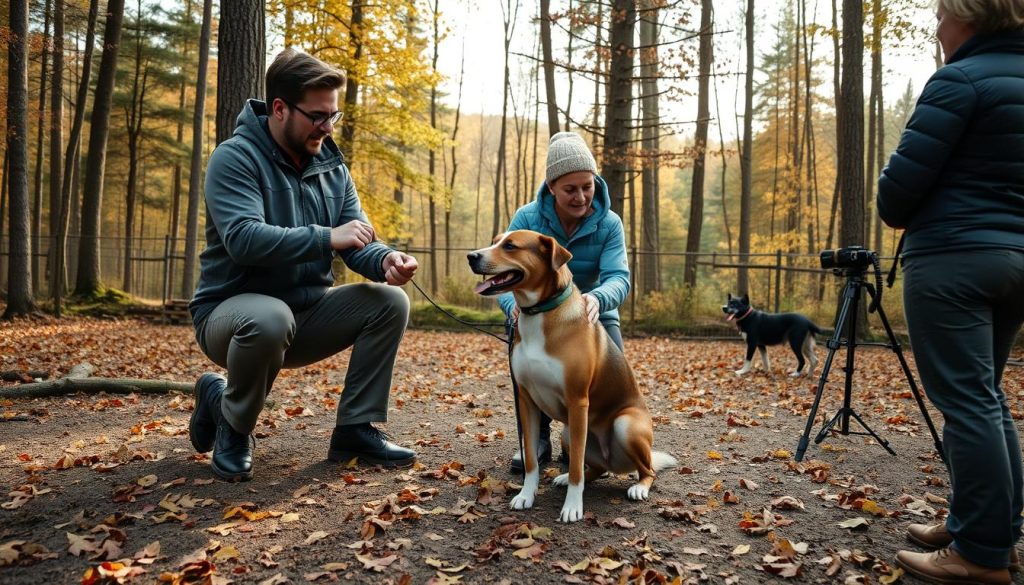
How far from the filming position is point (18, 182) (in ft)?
40.1

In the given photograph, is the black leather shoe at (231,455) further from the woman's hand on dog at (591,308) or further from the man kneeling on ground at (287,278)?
the woman's hand on dog at (591,308)

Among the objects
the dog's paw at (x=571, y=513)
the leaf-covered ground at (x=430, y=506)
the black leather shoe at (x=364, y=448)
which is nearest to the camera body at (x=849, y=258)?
the leaf-covered ground at (x=430, y=506)

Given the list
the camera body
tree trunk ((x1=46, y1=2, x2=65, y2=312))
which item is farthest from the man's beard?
tree trunk ((x1=46, y1=2, x2=65, y2=312))

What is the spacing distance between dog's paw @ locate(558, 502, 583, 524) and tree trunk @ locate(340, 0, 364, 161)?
13459 mm

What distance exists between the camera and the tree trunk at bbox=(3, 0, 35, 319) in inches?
471

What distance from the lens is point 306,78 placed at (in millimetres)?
3408

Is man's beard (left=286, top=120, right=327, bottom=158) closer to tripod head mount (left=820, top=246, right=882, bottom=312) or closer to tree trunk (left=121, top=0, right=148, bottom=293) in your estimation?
tripod head mount (left=820, top=246, right=882, bottom=312)

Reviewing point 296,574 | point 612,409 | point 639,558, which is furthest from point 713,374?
point 296,574

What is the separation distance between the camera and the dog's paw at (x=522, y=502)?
3.17m

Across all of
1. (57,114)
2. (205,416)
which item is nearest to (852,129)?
(205,416)

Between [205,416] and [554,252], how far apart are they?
7.71 ft

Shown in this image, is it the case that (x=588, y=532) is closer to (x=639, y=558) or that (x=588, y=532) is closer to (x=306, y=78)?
(x=639, y=558)

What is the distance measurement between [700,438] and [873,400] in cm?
296

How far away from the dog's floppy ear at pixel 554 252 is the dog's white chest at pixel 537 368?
0.29 m
